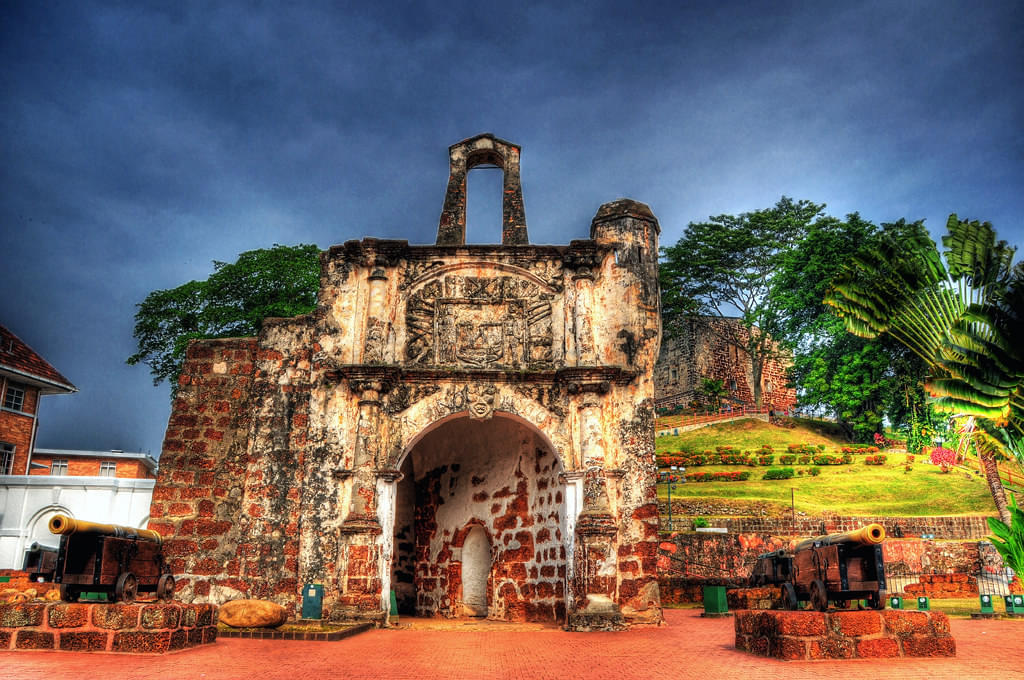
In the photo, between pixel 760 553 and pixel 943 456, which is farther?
pixel 943 456

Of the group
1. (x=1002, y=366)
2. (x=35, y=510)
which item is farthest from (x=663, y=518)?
(x=35, y=510)

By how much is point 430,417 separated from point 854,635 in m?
7.08

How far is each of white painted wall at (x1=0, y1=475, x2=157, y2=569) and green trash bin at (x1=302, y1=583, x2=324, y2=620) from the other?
1540 centimetres

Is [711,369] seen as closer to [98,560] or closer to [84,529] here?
[98,560]

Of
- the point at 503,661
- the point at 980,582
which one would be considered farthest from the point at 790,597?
the point at 980,582

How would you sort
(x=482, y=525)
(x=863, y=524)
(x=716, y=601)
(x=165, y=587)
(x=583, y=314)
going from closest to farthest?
(x=165, y=587) → (x=583, y=314) → (x=716, y=601) → (x=482, y=525) → (x=863, y=524)

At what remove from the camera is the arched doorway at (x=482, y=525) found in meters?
13.1

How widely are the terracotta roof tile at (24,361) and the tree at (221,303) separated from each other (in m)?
3.57

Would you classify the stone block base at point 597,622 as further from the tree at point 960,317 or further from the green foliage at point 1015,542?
the tree at point 960,317

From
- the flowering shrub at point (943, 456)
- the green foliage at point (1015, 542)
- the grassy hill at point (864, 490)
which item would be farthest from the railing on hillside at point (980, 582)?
the flowering shrub at point (943, 456)

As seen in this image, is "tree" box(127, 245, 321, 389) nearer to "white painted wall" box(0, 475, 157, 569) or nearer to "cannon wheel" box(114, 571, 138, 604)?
"white painted wall" box(0, 475, 157, 569)

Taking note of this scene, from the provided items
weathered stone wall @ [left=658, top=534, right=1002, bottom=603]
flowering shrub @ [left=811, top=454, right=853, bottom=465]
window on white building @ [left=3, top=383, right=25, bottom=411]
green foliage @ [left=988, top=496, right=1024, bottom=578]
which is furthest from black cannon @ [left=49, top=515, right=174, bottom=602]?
flowering shrub @ [left=811, top=454, right=853, bottom=465]

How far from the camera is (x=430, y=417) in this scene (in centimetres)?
1219

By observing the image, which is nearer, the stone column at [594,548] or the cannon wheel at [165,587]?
the cannon wheel at [165,587]
